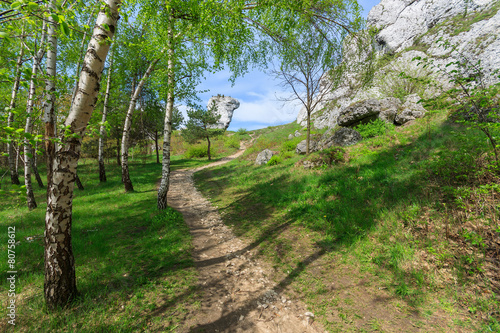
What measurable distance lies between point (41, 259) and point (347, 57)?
19016 millimetres

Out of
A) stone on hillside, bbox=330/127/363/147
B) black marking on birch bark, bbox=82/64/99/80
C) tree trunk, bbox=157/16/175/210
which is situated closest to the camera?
black marking on birch bark, bbox=82/64/99/80

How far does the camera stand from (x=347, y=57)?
14766 millimetres

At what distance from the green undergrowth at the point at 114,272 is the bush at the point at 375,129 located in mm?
13865

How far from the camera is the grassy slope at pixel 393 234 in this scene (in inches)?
143

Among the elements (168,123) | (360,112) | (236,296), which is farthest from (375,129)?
(236,296)

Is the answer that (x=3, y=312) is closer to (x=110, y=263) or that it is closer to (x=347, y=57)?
(x=110, y=263)

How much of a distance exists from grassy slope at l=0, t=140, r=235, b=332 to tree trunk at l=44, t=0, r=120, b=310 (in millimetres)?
455

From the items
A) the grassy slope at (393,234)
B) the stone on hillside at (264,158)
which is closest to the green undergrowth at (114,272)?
the grassy slope at (393,234)

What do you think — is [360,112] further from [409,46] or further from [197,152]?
[409,46]

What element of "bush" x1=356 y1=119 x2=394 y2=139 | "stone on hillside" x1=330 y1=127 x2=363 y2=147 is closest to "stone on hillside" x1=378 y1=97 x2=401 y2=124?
"bush" x1=356 y1=119 x2=394 y2=139

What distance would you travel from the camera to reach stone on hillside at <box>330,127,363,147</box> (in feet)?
47.6

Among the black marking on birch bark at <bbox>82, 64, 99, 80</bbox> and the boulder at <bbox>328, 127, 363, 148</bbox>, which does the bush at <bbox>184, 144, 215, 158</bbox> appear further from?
the black marking on birch bark at <bbox>82, 64, 99, 80</bbox>

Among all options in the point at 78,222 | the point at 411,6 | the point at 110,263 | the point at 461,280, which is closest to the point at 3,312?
the point at 110,263

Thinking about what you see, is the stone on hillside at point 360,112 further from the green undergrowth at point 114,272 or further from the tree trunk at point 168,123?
A: the green undergrowth at point 114,272
